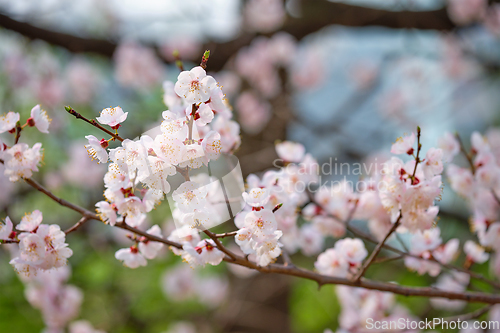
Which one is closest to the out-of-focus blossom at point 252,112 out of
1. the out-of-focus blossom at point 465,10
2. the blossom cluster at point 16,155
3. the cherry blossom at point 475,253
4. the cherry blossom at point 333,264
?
the out-of-focus blossom at point 465,10

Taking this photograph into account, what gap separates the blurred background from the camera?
2.63 m

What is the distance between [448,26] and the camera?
2.90m

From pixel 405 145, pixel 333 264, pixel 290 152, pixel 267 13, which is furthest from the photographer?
pixel 267 13

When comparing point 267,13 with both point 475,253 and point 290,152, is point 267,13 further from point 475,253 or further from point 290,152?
point 475,253

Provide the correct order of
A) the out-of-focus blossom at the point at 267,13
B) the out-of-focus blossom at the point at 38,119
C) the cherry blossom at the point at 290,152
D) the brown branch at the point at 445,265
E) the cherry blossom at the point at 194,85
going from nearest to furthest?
1. the cherry blossom at the point at 194,85
2. the out-of-focus blossom at the point at 38,119
3. the brown branch at the point at 445,265
4. the cherry blossom at the point at 290,152
5. the out-of-focus blossom at the point at 267,13

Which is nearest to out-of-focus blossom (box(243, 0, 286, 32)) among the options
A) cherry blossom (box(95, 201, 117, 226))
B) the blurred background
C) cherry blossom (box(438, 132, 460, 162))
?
the blurred background

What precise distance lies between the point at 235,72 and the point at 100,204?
326 cm

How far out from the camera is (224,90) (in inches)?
122

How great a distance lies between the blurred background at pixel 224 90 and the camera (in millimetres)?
2627

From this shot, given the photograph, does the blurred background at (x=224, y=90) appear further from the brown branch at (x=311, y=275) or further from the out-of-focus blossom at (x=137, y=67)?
the brown branch at (x=311, y=275)

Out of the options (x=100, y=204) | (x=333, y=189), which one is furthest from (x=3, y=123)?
(x=333, y=189)

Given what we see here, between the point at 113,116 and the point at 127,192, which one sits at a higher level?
the point at 113,116

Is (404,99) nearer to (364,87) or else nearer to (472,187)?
(364,87)

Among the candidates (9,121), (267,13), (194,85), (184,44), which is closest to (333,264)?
(194,85)
